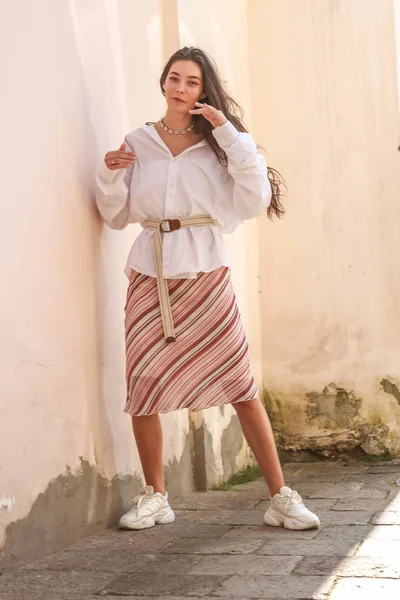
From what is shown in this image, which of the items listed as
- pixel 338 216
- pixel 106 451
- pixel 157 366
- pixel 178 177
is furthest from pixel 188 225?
pixel 338 216

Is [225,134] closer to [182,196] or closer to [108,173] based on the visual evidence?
[182,196]

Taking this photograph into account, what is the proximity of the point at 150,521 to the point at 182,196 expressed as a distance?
1.14 meters

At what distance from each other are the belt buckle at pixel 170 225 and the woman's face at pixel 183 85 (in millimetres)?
394

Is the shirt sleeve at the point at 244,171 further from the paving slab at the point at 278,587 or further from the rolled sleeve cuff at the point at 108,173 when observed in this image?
the paving slab at the point at 278,587

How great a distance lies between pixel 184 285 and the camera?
10.7ft

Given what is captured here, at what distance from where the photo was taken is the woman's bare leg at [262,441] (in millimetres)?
3264

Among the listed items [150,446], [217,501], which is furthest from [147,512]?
[217,501]

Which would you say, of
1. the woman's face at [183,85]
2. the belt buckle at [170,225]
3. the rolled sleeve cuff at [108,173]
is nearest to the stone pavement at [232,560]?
the belt buckle at [170,225]

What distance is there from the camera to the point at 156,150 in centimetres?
333

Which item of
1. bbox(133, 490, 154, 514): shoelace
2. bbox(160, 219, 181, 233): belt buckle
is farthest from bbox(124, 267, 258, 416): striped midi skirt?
bbox(133, 490, 154, 514): shoelace

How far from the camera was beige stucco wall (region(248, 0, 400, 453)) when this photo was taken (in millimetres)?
4723

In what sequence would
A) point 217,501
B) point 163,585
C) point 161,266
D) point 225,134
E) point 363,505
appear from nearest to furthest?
point 163,585 → point 225,134 → point 161,266 → point 363,505 → point 217,501

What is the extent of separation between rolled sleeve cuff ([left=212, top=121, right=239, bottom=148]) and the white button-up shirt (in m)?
0.04

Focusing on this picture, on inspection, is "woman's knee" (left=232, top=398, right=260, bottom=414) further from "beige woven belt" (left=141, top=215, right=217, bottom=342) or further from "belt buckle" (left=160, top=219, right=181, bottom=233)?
"belt buckle" (left=160, top=219, right=181, bottom=233)
